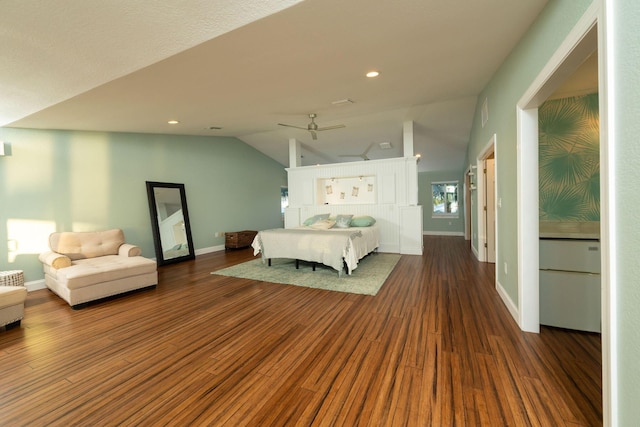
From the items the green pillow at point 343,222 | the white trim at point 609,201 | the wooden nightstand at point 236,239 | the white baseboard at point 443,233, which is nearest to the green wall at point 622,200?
the white trim at point 609,201

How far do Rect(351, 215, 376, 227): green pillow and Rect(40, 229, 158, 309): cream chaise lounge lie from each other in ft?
12.5

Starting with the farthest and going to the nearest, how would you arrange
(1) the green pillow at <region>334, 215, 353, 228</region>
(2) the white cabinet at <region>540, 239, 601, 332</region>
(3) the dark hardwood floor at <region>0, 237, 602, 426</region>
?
(1) the green pillow at <region>334, 215, 353, 228</region> → (2) the white cabinet at <region>540, 239, 601, 332</region> → (3) the dark hardwood floor at <region>0, 237, 602, 426</region>

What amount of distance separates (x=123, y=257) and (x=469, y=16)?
16.7 feet

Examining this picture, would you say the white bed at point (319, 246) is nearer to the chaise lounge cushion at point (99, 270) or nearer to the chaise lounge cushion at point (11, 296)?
the chaise lounge cushion at point (99, 270)

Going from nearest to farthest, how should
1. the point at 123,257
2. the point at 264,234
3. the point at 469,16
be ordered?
the point at 469,16 < the point at 123,257 < the point at 264,234

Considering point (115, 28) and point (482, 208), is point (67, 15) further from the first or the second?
point (482, 208)

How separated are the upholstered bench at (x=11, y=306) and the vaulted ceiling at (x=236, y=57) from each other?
1970 millimetres

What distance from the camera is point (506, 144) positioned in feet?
9.08

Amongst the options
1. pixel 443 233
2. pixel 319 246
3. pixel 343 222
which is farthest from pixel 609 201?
pixel 443 233

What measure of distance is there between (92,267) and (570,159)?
5.48 meters

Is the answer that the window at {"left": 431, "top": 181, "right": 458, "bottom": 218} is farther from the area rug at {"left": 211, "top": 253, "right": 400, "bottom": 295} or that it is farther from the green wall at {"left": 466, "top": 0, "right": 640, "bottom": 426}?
the green wall at {"left": 466, "top": 0, "right": 640, "bottom": 426}

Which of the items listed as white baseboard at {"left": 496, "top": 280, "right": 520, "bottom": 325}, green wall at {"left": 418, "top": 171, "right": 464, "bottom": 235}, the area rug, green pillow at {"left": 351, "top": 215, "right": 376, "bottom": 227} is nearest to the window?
green wall at {"left": 418, "top": 171, "right": 464, "bottom": 235}

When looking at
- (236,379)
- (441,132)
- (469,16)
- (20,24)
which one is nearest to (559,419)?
(236,379)

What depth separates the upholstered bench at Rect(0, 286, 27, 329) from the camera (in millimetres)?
2477
